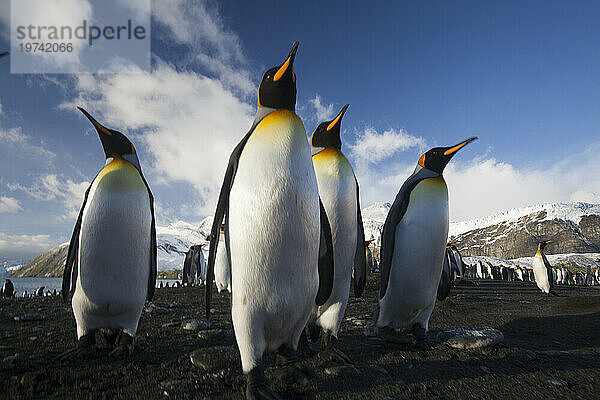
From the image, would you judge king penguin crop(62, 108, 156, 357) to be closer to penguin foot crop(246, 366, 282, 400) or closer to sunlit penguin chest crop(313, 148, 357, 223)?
penguin foot crop(246, 366, 282, 400)

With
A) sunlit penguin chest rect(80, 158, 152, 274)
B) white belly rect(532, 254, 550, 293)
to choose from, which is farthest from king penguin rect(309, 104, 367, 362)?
white belly rect(532, 254, 550, 293)

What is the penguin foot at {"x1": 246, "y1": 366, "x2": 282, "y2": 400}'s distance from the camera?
1.67 m

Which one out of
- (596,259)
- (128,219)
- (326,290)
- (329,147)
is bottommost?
(596,259)

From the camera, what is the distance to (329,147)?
9.87 ft

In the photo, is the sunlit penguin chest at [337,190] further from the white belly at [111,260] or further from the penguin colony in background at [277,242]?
the white belly at [111,260]

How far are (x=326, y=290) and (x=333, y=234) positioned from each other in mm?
545

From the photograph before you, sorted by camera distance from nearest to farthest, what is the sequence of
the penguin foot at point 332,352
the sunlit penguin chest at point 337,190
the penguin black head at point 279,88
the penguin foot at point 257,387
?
the penguin foot at point 257,387 < the penguin black head at point 279,88 < the penguin foot at point 332,352 < the sunlit penguin chest at point 337,190

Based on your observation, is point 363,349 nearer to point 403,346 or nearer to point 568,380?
point 403,346

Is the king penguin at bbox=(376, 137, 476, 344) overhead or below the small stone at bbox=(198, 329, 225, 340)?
overhead

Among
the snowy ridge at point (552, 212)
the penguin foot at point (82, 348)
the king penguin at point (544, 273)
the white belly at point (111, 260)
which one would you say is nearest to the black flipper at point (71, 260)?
the white belly at point (111, 260)

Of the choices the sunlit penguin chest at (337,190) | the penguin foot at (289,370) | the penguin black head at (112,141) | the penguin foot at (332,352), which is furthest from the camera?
the penguin black head at (112,141)

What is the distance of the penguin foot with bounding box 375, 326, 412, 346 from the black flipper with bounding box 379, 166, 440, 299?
1.02 feet

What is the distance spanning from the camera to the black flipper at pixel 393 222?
10.5 ft

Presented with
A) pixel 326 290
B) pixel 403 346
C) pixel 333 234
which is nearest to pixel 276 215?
pixel 326 290
